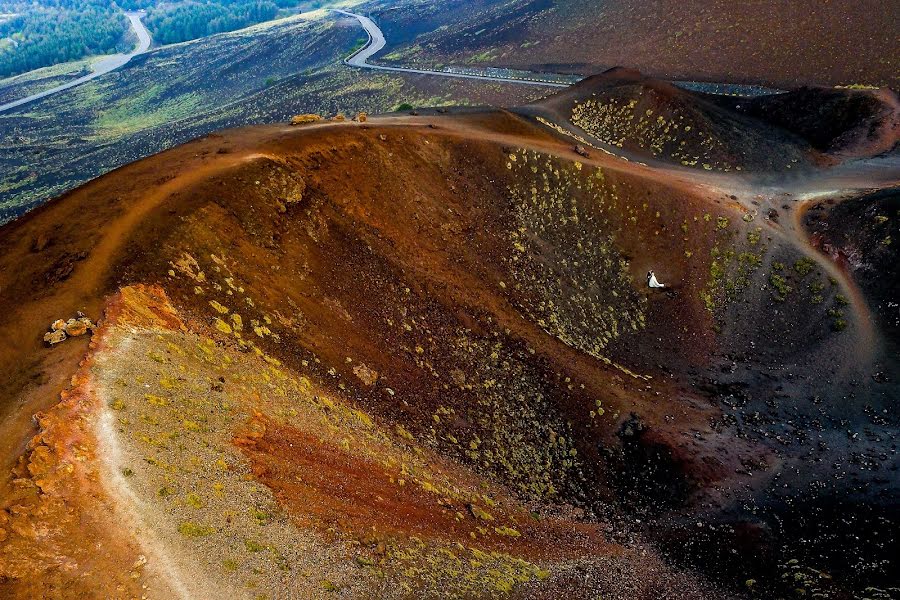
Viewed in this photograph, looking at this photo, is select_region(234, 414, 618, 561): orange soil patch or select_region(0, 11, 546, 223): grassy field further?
select_region(0, 11, 546, 223): grassy field

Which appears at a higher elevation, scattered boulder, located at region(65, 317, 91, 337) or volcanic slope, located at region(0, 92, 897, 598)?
scattered boulder, located at region(65, 317, 91, 337)

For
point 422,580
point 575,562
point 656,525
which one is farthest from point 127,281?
point 656,525

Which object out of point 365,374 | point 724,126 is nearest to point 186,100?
point 724,126

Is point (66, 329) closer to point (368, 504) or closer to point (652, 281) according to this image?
point (368, 504)

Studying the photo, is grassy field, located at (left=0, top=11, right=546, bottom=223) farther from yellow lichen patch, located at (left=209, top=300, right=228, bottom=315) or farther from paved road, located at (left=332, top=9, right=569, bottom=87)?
yellow lichen patch, located at (left=209, top=300, right=228, bottom=315)

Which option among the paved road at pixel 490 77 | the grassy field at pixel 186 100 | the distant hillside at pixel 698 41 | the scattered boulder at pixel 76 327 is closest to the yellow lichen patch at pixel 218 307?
the scattered boulder at pixel 76 327

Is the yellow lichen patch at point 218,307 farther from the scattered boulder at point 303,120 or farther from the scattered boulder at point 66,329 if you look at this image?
the scattered boulder at point 303,120

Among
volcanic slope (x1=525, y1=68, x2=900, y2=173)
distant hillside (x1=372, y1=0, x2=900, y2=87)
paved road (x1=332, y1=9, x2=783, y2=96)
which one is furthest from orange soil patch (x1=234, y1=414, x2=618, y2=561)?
distant hillside (x1=372, y1=0, x2=900, y2=87)

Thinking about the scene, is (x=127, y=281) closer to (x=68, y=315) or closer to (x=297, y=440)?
(x=68, y=315)
